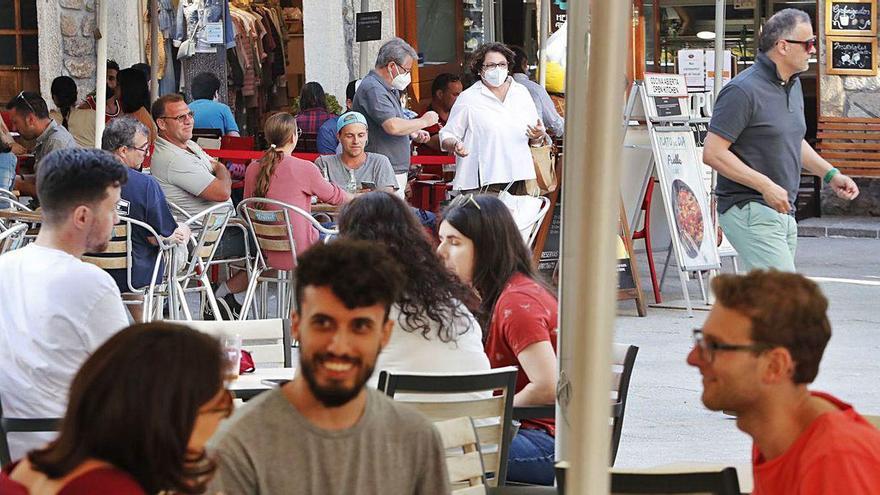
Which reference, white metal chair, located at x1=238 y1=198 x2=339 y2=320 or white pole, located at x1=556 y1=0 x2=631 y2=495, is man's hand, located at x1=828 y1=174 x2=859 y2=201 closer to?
white metal chair, located at x1=238 y1=198 x2=339 y2=320

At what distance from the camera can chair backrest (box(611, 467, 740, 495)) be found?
2.68 m

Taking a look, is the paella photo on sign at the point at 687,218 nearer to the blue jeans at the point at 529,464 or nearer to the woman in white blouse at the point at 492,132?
the woman in white blouse at the point at 492,132

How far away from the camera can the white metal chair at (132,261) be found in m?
6.90

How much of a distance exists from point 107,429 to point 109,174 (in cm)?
242

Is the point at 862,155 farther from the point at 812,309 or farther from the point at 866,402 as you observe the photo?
the point at 812,309

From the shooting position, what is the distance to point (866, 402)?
686 centimetres

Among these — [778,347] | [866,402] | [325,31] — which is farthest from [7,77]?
[778,347]

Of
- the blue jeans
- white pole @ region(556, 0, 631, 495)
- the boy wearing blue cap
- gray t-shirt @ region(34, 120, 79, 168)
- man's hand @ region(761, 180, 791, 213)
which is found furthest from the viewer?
gray t-shirt @ region(34, 120, 79, 168)

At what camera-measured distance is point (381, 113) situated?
31.3ft

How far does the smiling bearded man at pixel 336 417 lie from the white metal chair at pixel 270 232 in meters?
5.02

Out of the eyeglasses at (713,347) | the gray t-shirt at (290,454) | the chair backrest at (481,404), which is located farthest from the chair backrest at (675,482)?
the chair backrest at (481,404)

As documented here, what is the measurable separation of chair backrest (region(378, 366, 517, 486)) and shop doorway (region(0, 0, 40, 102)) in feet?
45.6

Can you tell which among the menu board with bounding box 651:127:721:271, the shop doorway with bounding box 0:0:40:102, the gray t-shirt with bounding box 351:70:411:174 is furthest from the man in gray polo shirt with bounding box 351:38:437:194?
the shop doorway with bounding box 0:0:40:102

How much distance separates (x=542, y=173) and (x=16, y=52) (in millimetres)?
9189
